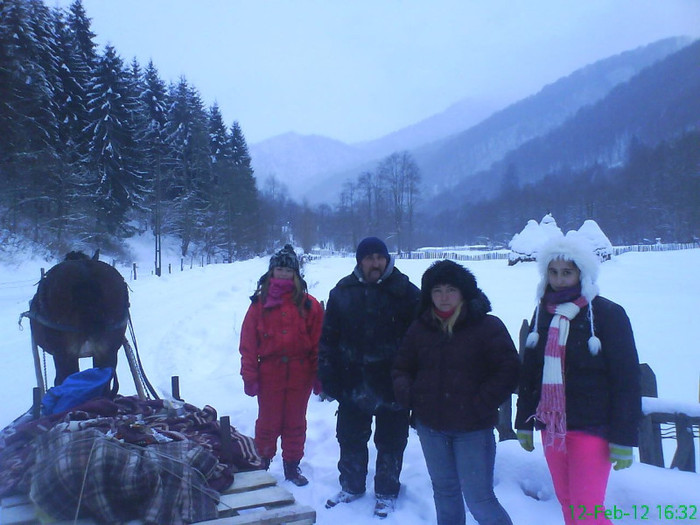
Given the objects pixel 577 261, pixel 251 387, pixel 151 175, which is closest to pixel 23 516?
pixel 251 387

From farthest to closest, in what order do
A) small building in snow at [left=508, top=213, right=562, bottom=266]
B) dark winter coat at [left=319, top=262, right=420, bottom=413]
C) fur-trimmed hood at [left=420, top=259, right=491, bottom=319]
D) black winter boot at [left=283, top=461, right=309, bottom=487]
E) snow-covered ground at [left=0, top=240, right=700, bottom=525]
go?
small building in snow at [left=508, top=213, right=562, bottom=266]
black winter boot at [left=283, top=461, right=309, bottom=487]
dark winter coat at [left=319, top=262, right=420, bottom=413]
snow-covered ground at [left=0, top=240, right=700, bottom=525]
fur-trimmed hood at [left=420, top=259, right=491, bottom=319]

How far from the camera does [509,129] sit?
545 feet

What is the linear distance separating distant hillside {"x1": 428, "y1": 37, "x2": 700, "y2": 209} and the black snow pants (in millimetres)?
61960

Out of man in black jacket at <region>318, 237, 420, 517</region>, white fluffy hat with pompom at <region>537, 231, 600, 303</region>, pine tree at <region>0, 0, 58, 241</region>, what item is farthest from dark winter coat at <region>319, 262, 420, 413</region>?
pine tree at <region>0, 0, 58, 241</region>

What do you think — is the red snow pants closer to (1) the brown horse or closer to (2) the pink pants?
(1) the brown horse

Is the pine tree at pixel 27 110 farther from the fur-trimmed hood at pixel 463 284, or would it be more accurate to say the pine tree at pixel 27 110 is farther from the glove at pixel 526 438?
the glove at pixel 526 438

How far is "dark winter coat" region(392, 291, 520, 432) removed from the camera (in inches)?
111

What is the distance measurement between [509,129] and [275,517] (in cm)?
17818

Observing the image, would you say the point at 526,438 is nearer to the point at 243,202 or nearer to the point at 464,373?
the point at 464,373

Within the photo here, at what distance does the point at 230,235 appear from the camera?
143ft

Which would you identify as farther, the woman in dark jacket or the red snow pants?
the red snow pants

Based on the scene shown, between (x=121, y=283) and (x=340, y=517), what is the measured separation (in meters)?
3.21

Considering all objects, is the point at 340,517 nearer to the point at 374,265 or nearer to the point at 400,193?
the point at 374,265

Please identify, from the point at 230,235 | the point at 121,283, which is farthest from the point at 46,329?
the point at 230,235
